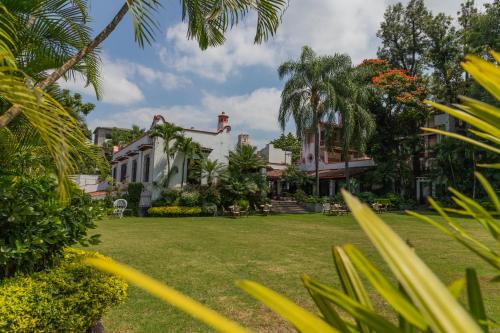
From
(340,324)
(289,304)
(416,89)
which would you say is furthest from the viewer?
(416,89)

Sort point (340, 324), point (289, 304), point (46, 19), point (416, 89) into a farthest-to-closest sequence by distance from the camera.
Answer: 1. point (416, 89)
2. point (46, 19)
3. point (340, 324)
4. point (289, 304)

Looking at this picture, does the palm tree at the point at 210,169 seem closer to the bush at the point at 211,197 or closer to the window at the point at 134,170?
the bush at the point at 211,197

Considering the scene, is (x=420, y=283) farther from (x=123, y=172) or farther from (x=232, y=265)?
(x=123, y=172)

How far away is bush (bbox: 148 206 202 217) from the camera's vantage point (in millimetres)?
20438

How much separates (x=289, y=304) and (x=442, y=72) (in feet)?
101

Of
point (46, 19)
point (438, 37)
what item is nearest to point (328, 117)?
point (438, 37)

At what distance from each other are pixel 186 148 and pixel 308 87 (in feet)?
27.3

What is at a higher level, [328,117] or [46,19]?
[328,117]

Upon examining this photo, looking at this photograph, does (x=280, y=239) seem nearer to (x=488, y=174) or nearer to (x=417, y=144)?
(x=488, y=174)

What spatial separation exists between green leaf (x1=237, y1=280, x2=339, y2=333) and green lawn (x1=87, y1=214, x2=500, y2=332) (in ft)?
13.4

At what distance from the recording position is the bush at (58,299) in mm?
2887

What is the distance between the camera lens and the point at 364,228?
38 cm

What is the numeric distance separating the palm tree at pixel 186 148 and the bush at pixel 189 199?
132 centimetres

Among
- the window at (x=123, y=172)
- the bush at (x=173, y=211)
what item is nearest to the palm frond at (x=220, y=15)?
the bush at (x=173, y=211)
